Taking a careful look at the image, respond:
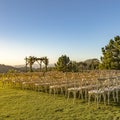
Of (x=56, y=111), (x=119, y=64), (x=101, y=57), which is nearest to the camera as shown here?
(x=56, y=111)

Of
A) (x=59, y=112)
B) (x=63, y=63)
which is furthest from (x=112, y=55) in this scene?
(x=59, y=112)

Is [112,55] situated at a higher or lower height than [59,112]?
higher

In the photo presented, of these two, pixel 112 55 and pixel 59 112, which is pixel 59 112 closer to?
pixel 59 112

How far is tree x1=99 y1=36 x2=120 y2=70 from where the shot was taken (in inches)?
1319

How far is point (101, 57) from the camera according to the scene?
36406mm

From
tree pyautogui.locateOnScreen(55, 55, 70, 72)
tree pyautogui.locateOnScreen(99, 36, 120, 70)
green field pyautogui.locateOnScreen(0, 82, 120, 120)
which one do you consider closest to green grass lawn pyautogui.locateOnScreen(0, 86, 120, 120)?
green field pyautogui.locateOnScreen(0, 82, 120, 120)

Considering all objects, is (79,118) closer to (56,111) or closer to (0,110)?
(56,111)

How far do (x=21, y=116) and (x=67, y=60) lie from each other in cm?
3346

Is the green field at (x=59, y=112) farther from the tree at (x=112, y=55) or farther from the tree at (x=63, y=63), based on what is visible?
the tree at (x=63, y=63)

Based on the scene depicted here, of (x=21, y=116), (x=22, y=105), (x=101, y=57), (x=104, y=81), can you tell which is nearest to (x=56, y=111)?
(x=21, y=116)

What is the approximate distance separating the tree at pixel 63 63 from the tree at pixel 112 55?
6.88 meters

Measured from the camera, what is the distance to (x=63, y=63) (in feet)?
133

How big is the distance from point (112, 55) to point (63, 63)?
9.07 meters

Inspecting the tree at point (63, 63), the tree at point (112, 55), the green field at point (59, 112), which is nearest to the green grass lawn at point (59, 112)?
the green field at point (59, 112)
